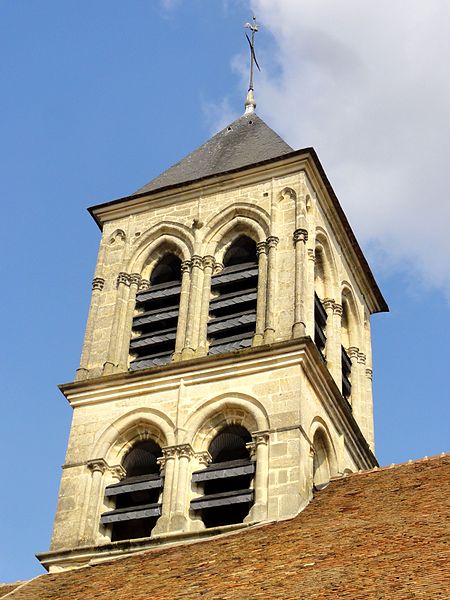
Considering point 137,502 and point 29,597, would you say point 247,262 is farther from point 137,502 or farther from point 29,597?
point 29,597

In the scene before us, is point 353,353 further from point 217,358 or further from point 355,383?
point 217,358

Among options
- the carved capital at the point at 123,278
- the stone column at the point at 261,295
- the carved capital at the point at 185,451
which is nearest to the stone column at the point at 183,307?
the carved capital at the point at 123,278

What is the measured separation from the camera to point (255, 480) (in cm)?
1689

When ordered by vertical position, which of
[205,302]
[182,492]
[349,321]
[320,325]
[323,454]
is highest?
[349,321]

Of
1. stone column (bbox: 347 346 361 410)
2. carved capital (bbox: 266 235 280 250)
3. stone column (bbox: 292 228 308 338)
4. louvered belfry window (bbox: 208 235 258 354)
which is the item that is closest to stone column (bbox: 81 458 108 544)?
louvered belfry window (bbox: 208 235 258 354)

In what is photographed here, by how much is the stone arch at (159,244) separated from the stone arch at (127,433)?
318cm

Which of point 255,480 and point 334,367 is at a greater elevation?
point 334,367

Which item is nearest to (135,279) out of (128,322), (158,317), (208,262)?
(128,322)

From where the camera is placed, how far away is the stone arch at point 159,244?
20750 millimetres

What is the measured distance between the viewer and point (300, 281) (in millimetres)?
18906

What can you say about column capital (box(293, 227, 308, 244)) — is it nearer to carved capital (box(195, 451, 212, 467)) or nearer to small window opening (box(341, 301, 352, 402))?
small window opening (box(341, 301, 352, 402))

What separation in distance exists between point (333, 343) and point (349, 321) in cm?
187

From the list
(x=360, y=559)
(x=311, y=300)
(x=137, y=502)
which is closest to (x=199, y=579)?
(x=360, y=559)

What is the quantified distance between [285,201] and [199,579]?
25.7ft
